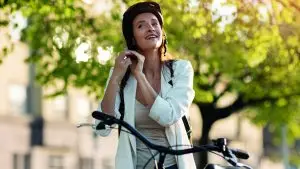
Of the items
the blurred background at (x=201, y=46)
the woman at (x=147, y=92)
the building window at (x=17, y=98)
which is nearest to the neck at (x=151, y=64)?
the woman at (x=147, y=92)

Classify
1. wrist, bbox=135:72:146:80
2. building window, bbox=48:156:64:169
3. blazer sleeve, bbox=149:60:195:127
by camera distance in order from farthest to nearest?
building window, bbox=48:156:64:169 < wrist, bbox=135:72:146:80 < blazer sleeve, bbox=149:60:195:127

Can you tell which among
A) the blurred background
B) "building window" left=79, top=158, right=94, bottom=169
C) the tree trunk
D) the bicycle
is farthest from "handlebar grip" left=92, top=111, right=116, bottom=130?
"building window" left=79, top=158, right=94, bottom=169

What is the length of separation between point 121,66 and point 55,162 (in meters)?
36.8

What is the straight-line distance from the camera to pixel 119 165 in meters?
5.82

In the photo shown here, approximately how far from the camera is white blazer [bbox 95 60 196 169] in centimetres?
569

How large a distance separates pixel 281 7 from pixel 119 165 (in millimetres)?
10758

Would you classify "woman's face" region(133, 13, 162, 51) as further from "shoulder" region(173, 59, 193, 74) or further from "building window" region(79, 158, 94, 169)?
"building window" region(79, 158, 94, 169)

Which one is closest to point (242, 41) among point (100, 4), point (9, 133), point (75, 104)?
point (100, 4)

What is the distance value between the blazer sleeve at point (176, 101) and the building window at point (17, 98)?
34673 mm

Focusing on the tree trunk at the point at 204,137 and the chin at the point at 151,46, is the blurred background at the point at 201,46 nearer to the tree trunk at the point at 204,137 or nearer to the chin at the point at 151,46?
the tree trunk at the point at 204,137

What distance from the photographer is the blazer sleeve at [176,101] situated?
568 centimetres

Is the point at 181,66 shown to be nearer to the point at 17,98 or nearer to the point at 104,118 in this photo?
the point at 104,118

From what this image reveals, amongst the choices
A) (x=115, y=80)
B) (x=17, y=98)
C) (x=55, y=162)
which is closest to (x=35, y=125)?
(x=17, y=98)

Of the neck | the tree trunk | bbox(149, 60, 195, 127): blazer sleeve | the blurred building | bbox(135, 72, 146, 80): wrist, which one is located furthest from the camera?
the blurred building
